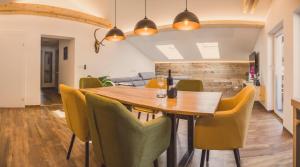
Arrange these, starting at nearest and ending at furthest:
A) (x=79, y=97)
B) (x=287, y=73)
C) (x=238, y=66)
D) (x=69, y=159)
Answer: (x=79, y=97)
(x=69, y=159)
(x=287, y=73)
(x=238, y=66)

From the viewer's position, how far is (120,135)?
135cm

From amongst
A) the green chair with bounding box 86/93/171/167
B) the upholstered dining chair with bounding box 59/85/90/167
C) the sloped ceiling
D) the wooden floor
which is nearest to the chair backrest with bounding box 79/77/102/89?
the wooden floor

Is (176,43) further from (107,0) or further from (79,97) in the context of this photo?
(79,97)

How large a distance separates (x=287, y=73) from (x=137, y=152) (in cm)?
346

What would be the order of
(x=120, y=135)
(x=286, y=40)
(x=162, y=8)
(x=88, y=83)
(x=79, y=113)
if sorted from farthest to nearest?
1. (x=162, y=8)
2. (x=88, y=83)
3. (x=286, y=40)
4. (x=79, y=113)
5. (x=120, y=135)

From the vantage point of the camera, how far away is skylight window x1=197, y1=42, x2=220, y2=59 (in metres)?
7.88

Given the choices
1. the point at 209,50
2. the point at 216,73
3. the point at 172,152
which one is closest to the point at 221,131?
the point at 172,152

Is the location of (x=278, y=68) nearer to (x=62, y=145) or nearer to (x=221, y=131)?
(x=221, y=131)

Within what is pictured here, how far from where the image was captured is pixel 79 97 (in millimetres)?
2020

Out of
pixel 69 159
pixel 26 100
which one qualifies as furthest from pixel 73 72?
pixel 69 159

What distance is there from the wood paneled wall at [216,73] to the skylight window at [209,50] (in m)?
0.51

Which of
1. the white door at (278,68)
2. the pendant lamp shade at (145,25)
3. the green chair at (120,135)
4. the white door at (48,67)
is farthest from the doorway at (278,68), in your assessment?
the white door at (48,67)

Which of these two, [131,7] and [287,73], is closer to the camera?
[287,73]

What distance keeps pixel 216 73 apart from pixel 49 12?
6.96m
